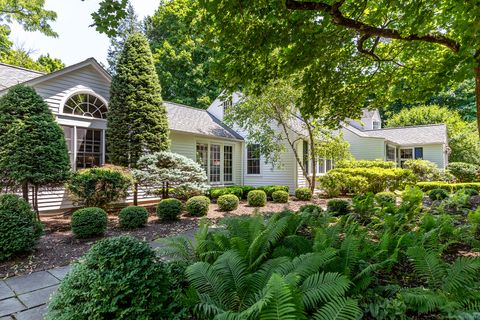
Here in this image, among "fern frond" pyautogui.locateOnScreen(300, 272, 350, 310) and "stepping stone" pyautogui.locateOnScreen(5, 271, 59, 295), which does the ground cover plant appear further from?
"stepping stone" pyautogui.locateOnScreen(5, 271, 59, 295)

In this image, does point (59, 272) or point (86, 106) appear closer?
point (59, 272)

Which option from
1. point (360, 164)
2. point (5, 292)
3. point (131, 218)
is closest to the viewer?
point (5, 292)

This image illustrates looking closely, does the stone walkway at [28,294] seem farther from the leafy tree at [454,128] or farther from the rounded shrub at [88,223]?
the leafy tree at [454,128]

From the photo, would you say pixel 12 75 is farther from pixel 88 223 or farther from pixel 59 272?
pixel 59 272

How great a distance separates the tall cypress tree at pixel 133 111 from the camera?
9.46m

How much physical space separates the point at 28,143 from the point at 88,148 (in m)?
3.15

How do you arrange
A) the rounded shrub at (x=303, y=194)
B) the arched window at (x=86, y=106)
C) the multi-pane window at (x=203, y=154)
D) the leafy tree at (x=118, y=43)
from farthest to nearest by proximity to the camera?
the leafy tree at (x=118, y=43), the multi-pane window at (x=203, y=154), the rounded shrub at (x=303, y=194), the arched window at (x=86, y=106)

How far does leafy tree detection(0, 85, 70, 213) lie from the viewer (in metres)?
6.35

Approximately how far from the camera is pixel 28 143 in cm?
643

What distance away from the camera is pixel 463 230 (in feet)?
15.0

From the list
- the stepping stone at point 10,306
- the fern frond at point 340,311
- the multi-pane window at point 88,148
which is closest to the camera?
the fern frond at point 340,311

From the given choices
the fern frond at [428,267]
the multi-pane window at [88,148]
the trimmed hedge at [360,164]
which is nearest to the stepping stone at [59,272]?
the fern frond at [428,267]

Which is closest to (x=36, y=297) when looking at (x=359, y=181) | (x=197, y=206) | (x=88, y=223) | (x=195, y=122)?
(x=88, y=223)

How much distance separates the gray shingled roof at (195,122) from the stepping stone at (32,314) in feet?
29.3
